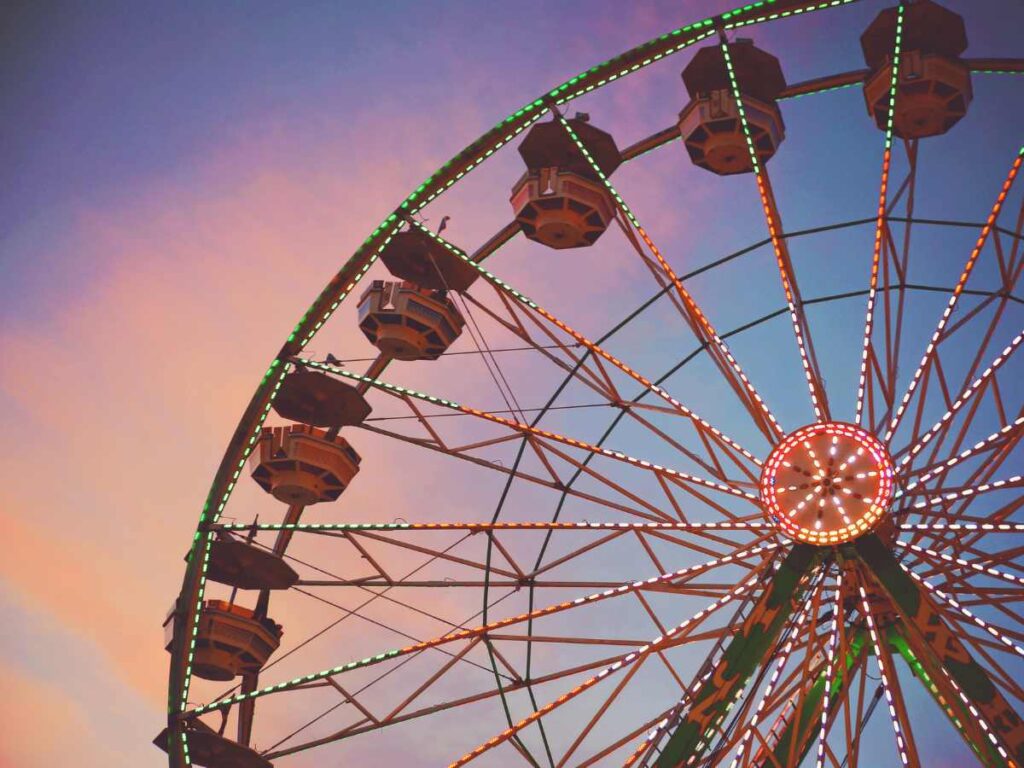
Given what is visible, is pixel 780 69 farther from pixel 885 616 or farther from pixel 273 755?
pixel 273 755

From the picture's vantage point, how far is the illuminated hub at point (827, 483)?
11.9 meters

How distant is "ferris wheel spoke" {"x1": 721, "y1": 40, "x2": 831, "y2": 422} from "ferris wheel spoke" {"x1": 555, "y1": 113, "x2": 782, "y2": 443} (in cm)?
55

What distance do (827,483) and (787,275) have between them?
2656mm

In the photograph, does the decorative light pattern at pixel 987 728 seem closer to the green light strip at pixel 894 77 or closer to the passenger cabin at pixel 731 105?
the green light strip at pixel 894 77

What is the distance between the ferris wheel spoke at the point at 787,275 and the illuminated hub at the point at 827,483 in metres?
0.53

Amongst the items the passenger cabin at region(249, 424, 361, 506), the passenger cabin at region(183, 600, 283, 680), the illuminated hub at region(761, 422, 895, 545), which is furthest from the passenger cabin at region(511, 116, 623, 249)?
the passenger cabin at region(183, 600, 283, 680)

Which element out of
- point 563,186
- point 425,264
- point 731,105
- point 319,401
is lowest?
point 319,401

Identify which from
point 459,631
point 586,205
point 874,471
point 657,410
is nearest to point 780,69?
point 586,205

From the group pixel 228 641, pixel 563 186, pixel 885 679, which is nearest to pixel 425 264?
pixel 563 186

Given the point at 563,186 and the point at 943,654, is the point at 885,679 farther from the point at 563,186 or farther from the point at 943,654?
the point at 563,186

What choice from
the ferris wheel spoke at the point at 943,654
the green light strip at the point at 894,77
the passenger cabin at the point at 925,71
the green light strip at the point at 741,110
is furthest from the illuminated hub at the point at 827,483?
the passenger cabin at the point at 925,71

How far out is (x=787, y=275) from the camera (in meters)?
13.5

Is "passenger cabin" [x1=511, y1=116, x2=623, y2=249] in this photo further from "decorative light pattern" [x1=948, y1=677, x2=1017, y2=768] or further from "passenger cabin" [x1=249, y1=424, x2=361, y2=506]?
"decorative light pattern" [x1=948, y1=677, x2=1017, y2=768]

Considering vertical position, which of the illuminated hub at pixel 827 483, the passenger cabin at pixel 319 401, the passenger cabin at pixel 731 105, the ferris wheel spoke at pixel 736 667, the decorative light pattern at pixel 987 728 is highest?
the passenger cabin at pixel 731 105
